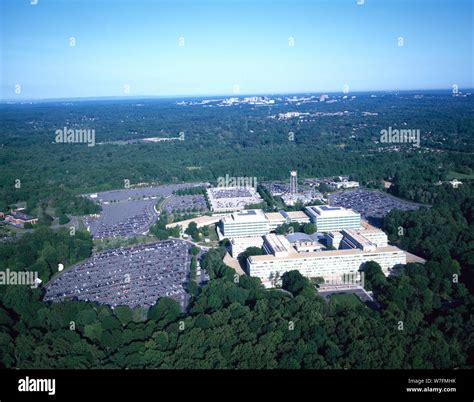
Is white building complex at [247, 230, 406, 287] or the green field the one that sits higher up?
white building complex at [247, 230, 406, 287]

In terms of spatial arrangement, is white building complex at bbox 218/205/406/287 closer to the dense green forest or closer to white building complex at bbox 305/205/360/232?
white building complex at bbox 305/205/360/232

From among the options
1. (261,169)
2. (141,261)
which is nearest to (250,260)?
(141,261)

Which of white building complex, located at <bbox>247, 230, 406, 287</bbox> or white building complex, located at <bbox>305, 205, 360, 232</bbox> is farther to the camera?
white building complex, located at <bbox>305, 205, 360, 232</bbox>

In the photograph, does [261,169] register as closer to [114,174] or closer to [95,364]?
[114,174]

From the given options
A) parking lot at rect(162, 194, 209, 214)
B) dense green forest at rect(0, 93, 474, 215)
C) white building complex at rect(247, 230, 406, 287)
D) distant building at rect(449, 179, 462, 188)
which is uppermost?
dense green forest at rect(0, 93, 474, 215)

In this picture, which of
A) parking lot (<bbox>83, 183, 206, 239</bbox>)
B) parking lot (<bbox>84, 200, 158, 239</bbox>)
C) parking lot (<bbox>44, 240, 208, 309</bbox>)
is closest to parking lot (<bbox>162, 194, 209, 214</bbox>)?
parking lot (<bbox>83, 183, 206, 239</bbox>)

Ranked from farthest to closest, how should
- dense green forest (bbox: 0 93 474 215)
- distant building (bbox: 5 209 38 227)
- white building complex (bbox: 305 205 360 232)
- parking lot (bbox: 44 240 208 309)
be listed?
dense green forest (bbox: 0 93 474 215) → distant building (bbox: 5 209 38 227) → white building complex (bbox: 305 205 360 232) → parking lot (bbox: 44 240 208 309)

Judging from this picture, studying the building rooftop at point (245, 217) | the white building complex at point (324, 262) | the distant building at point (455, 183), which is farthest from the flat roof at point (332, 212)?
the distant building at point (455, 183)
